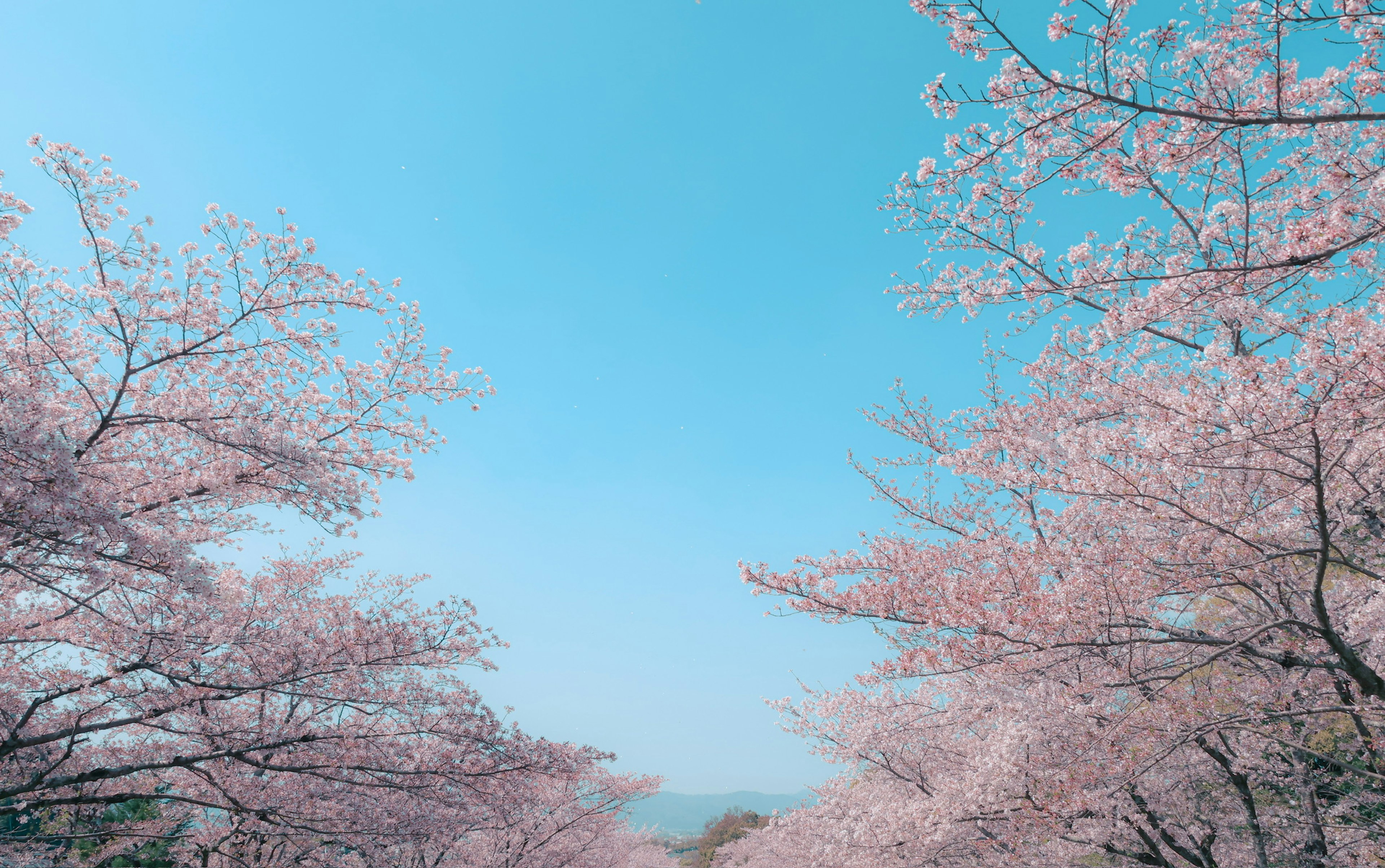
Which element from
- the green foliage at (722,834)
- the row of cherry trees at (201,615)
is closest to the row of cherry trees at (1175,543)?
the row of cherry trees at (201,615)

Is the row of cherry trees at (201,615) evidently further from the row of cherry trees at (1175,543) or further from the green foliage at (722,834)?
the green foliage at (722,834)

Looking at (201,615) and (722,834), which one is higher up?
(201,615)

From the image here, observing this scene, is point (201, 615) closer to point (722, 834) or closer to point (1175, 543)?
point (1175, 543)

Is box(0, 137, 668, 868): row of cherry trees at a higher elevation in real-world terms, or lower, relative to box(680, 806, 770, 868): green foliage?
higher

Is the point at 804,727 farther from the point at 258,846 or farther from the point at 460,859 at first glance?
the point at 460,859

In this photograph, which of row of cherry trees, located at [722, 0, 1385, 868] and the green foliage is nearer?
row of cherry trees, located at [722, 0, 1385, 868]

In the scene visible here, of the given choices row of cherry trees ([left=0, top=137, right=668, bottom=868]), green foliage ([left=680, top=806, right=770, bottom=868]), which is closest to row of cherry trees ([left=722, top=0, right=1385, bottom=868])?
row of cherry trees ([left=0, top=137, right=668, bottom=868])

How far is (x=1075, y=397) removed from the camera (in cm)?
863

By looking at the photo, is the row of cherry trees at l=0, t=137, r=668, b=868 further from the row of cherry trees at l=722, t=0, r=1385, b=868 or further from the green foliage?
the green foliage

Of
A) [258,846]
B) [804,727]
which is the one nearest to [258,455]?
[258,846]

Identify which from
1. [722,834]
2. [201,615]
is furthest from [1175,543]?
[722,834]

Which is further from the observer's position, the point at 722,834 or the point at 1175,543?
the point at 722,834

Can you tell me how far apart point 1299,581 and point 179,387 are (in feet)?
33.6

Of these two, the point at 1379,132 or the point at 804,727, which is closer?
the point at 1379,132
